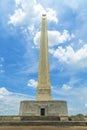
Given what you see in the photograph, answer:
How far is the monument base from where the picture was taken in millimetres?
25578

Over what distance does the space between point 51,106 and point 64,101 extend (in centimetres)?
148

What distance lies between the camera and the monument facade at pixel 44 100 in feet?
84.2

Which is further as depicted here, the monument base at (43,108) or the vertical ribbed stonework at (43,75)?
the vertical ribbed stonework at (43,75)

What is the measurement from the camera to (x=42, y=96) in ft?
89.5

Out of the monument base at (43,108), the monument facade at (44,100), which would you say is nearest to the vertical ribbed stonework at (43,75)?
the monument facade at (44,100)

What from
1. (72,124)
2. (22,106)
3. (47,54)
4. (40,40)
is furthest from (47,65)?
(72,124)

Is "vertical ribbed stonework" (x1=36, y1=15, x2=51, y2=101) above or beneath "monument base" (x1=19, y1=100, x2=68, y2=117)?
above

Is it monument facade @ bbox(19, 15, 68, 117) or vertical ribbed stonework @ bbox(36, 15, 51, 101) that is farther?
vertical ribbed stonework @ bbox(36, 15, 51, 101)

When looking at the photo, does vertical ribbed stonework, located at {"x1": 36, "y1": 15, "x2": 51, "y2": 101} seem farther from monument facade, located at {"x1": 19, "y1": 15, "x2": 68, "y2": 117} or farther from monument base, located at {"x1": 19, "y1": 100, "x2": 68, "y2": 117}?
monument base, located at {"x1": 19, "y1": 100, "x2": 68, "y2": 117}

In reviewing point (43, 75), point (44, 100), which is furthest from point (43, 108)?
point (43, 75)

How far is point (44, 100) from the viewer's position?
1035 inches

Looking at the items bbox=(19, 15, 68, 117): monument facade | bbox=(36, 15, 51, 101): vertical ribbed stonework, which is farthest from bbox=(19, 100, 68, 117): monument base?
bbox=(36, 15, 51, 101): vertical ribbed stonework

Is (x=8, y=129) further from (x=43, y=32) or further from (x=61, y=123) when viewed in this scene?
(x=43, y=32)

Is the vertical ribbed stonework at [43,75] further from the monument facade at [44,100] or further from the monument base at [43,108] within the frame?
the monument base at [43,108]
